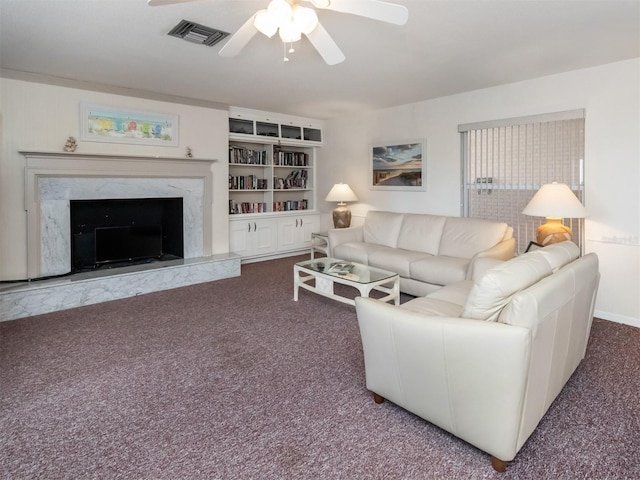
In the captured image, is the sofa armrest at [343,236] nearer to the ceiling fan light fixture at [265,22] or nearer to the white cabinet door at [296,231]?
the white cabinet door at [296,231]

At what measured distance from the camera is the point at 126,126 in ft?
14.3

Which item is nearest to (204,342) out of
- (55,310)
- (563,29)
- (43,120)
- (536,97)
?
(55,310)

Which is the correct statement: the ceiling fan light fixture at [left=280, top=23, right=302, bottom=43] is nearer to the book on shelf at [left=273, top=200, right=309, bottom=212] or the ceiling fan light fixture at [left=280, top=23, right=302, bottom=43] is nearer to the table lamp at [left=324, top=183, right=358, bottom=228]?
the table lamp at [left=324, top=183, right=358, bottom=228]

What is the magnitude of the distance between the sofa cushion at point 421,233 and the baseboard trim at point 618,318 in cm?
160

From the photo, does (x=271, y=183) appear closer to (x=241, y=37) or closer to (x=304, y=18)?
(x=241, y=37)

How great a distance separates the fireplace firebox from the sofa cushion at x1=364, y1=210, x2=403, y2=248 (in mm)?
2493

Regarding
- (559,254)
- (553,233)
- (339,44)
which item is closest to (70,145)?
(339,44)

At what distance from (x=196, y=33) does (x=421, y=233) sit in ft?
10.2

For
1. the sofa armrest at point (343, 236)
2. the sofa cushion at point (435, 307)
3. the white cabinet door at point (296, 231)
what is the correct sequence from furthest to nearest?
the white cabinet door at point (296, 231) → the sofa armrest at point (343, 236) → the sofa cushion at point (435, 307)

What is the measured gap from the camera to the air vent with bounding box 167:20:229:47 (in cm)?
260

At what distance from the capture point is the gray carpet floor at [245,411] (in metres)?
1.63

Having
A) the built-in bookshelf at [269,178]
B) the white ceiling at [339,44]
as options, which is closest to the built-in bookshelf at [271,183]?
the built-in bookshelf at [269,178]

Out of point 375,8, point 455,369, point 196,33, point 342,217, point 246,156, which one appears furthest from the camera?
point 246,156

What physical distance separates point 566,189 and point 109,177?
4.62 metres
